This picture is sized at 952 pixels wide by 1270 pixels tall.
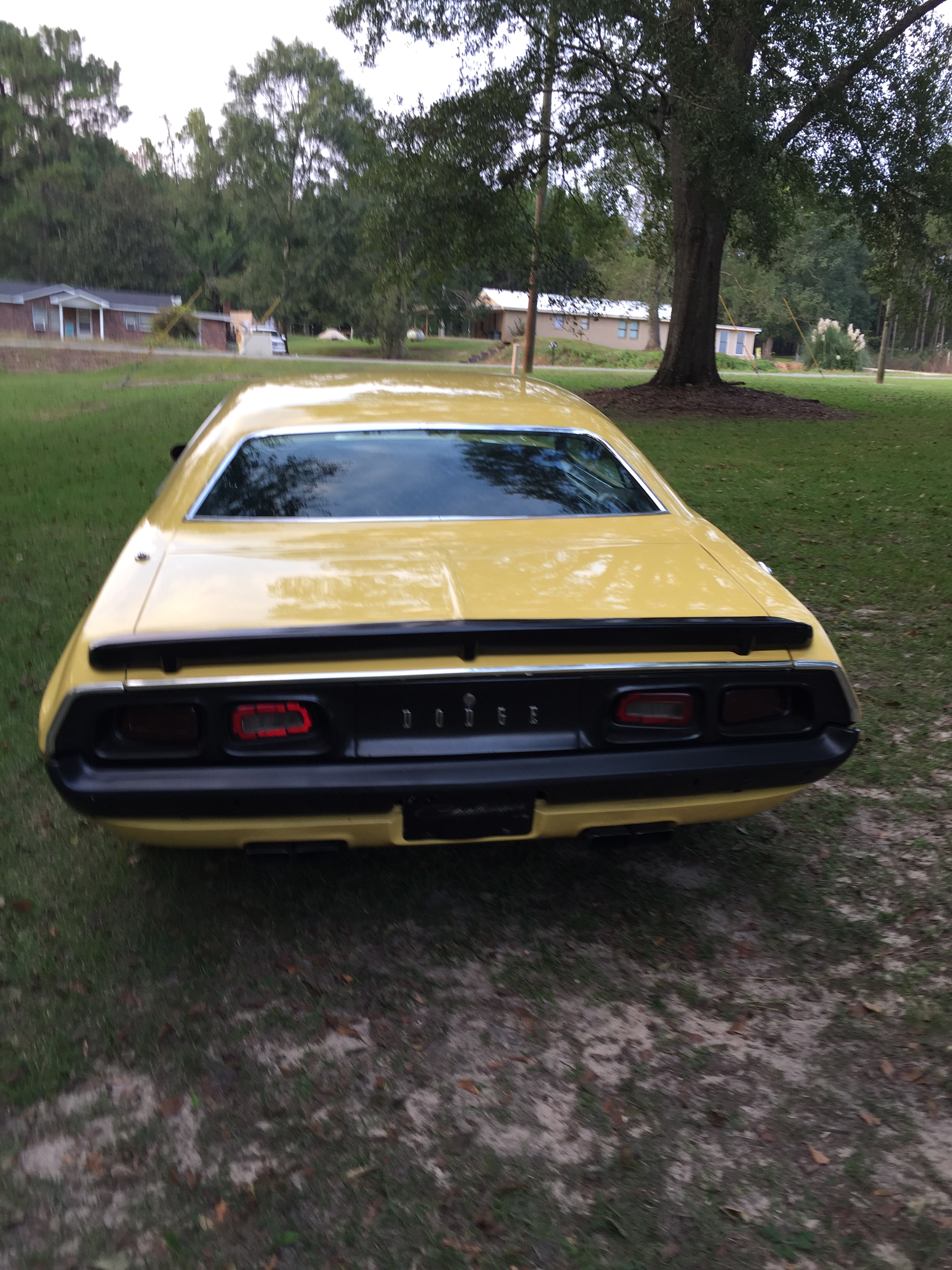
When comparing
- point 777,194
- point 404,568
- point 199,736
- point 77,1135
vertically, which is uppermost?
point 777,194

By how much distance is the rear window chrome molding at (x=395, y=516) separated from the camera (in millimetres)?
3342

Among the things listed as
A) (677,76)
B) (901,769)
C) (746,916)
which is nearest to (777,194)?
(677,76)

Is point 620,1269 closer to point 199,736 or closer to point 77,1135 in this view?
point 77,1135

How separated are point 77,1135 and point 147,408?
1725 cm

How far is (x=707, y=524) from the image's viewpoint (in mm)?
3736

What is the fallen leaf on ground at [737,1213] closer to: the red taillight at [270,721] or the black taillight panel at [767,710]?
the black taillight panel at [767,710]

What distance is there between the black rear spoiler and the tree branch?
562 inches

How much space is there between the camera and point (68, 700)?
257 centimetres

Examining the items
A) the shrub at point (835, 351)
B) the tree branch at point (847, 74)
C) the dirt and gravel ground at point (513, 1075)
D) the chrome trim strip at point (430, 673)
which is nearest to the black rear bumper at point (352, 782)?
the chrome trim strip at point (430, 673)

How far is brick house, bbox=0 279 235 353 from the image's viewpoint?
194 feet

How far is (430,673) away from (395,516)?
963 mm

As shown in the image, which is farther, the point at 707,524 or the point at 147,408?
the point at 147,408

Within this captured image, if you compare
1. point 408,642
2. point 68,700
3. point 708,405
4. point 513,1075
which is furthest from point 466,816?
point 708,405

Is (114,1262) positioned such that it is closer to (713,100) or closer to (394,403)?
(394,403)
